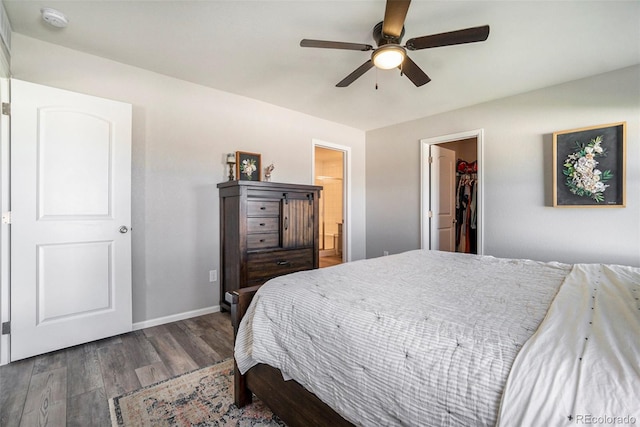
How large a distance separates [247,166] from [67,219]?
5.26 feet

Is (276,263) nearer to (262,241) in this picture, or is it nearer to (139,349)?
(262,241)

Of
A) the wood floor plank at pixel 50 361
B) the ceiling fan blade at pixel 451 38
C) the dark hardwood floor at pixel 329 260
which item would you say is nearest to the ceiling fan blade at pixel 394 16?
the ceiling fan blade at pixel 451 38

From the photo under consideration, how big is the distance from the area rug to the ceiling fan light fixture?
2.15 m

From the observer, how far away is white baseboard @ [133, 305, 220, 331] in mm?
2629

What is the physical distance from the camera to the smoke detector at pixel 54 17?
1.89 meters

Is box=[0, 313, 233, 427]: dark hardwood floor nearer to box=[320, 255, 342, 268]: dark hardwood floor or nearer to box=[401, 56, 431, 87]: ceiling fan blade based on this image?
box=[401, 56, 431, 87]: ceiling fan blade

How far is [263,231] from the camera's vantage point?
296 cm

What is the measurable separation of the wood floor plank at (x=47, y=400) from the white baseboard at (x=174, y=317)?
2.25 ft

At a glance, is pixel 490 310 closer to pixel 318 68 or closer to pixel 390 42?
pixel 390 42

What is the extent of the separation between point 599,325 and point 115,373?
98.0 inches

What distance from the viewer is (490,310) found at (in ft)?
3.37

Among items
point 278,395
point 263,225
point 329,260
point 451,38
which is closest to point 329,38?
point 451,38

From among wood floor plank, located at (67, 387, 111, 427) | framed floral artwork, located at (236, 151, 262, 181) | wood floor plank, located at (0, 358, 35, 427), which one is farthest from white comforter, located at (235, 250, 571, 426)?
framed floral artwork, located at (236, 151, 262, 181)

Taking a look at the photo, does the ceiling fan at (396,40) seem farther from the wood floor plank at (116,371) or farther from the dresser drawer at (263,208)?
the wood floor plank at (116,371)
